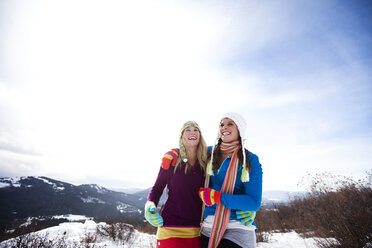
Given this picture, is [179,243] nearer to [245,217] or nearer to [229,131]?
[245,217]

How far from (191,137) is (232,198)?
0.90 meters

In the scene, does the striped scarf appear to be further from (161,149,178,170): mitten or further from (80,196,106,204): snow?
(80,196,106,204): snow

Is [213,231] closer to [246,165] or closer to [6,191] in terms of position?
[246,165]

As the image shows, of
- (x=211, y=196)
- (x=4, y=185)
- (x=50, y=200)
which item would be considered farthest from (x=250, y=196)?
(x=4, y=185)

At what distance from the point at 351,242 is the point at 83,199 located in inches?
7012

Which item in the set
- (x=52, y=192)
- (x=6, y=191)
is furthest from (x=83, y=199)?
(x=6, y=191)

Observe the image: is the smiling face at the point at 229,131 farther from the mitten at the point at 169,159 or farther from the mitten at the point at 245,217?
the mitten at the point at 245,217

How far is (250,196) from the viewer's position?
1727mm

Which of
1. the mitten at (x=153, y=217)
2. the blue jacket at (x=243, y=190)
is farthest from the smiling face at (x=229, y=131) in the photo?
the mitten at (x=153, y=217)

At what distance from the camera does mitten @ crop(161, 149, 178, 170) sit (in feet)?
7.06

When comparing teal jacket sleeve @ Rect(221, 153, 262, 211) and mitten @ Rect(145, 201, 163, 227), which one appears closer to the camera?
teal jacket sleeve @ Rect(221, 153, 262, 211)

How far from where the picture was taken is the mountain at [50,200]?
4843 inches

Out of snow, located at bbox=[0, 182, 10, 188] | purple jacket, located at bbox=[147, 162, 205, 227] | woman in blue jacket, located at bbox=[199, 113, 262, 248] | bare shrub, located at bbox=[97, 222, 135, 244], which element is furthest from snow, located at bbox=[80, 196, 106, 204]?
woman in blue jacket, located at bbox=[199, 113, 262, 248]

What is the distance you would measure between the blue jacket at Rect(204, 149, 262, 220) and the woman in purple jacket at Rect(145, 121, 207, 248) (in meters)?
0.20
